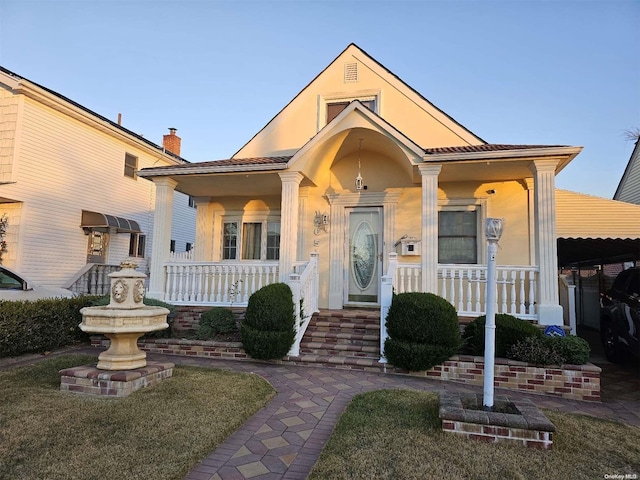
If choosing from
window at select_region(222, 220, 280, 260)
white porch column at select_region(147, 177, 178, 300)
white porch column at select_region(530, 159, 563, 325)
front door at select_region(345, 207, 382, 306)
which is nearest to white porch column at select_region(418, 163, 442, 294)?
front door at select_region(345, 207, 382, 306)

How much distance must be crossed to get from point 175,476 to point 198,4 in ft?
33.8

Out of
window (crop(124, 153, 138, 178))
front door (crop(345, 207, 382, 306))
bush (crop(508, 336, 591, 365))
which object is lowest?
bush (crop(508, 336, 591, 365))

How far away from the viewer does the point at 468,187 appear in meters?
8.59

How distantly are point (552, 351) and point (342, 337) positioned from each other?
328cm

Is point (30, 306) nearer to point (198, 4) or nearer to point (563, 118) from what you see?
point (198, 4)

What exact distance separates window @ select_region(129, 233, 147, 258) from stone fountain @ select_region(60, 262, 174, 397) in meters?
11.3

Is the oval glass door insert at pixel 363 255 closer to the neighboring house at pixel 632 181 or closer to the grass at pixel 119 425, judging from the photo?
the grass at pixel 119 425

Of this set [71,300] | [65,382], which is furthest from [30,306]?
[65,382]

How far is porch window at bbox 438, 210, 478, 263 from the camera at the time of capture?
8.52 m

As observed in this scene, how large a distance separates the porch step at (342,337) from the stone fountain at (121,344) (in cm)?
255

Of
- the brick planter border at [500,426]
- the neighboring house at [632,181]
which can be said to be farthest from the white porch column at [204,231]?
the neighboring house at [632,181]

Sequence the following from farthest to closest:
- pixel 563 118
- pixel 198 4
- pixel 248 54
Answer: pixel 563 118 → pixel 248 54 → pixel 198 4

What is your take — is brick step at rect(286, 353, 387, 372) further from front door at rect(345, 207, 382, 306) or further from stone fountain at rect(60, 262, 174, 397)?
front door at rect(345, 207, 382, 306)

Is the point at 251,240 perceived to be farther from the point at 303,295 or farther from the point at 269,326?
the point at 269,326
